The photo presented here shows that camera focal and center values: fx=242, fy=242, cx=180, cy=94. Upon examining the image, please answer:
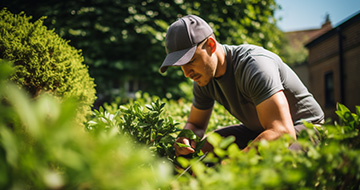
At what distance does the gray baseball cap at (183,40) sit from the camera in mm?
2006

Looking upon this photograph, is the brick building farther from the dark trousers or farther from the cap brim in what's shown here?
the cap brim

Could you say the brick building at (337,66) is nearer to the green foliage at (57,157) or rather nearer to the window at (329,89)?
the window at (329,89)

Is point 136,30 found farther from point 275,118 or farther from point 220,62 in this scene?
point 275,118

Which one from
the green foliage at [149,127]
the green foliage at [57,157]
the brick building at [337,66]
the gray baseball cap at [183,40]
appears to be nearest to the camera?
the green foliage at [57,157]

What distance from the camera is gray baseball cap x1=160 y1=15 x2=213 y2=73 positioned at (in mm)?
2006

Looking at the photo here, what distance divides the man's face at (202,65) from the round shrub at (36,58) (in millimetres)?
1051

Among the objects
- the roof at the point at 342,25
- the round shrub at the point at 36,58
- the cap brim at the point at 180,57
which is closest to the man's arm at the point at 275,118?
the cap brim at the point at 180,57

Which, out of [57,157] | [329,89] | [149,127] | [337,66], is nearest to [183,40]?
[149,127]

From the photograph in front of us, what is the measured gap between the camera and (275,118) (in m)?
1.67

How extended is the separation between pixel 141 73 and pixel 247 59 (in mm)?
4957

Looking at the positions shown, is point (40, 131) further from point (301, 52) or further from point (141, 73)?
point (301, 52)

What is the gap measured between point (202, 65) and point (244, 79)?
1.23ft

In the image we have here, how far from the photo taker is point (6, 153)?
0.65 meters

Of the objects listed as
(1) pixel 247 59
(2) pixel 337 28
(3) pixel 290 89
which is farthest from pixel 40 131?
(2) pixel 337 28
